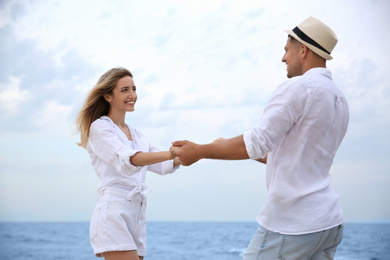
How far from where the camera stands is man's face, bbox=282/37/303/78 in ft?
8.36

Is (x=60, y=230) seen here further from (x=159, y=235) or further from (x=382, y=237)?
(x=382, y=237)

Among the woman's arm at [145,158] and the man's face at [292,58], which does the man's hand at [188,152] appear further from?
the man's face at [292,58]

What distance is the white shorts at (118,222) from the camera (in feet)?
10.1

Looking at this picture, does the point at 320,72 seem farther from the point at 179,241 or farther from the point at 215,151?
the point at 179,241

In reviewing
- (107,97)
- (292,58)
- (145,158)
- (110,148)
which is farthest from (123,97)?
(292,58)

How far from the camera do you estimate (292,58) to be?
2.58 meters

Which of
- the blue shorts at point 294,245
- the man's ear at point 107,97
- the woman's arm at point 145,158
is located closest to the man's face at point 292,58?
the blue shorts at point 294,245

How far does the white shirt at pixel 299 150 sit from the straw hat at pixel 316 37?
232 mm

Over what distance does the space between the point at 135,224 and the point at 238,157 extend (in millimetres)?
1142

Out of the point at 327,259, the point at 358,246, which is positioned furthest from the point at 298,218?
the point at 358,246

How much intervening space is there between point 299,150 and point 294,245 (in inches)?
17.3

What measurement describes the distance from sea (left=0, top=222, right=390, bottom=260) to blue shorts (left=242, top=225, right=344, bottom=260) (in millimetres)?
17136

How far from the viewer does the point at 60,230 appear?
28.2 metres

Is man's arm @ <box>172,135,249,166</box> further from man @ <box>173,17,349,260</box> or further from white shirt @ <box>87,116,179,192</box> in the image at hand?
white shirt @ <box>87,116,179,192</box>
